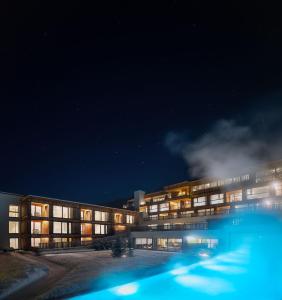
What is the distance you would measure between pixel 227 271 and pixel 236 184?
2906cm

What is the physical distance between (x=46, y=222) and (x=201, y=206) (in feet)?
89.2

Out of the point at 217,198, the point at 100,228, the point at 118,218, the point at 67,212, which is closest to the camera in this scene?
the point at 67,212

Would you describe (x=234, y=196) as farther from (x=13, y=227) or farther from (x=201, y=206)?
(x=13, y=227)

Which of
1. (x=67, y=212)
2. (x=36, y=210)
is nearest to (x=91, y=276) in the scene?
(x=36, y=210)

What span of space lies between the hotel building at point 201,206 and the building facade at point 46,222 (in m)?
8.30

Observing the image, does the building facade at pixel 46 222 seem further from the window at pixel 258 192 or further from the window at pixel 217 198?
the window at pixel 258 192

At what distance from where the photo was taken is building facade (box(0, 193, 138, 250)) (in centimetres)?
4234

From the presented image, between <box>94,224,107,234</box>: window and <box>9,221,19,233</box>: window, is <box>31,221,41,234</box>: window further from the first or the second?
<box>94,224,107,234</box>: window

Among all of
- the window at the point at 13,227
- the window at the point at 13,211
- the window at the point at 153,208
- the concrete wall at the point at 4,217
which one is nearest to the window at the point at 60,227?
the window at the point at 13,227

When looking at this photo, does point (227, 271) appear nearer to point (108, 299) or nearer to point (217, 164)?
point (108, 299)

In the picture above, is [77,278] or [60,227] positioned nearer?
[77,278]

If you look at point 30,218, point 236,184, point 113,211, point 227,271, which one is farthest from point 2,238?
point 236,184

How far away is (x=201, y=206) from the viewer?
58.6 metres

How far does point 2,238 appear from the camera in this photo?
4097cm
